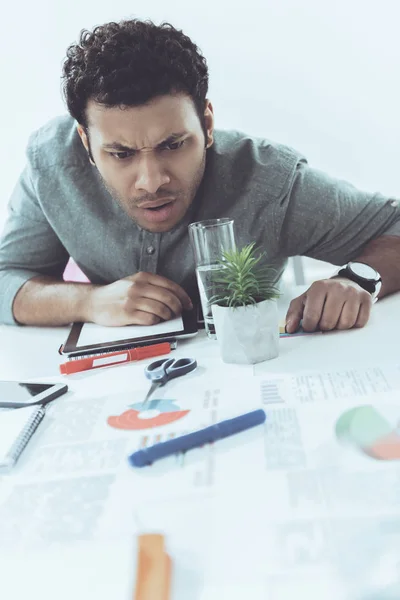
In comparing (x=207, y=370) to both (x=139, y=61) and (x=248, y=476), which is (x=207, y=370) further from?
(x=139, y=61)

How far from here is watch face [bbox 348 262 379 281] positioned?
103 cm

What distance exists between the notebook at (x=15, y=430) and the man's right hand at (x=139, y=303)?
355mm

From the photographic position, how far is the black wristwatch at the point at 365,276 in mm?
1023

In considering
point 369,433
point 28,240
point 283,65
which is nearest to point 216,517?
point 369,433

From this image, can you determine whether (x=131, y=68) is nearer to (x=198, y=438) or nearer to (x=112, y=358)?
(x=112, y=358)

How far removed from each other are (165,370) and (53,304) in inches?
19.4

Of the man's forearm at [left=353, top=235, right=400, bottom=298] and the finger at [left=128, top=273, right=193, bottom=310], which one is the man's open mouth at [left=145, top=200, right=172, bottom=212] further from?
the man's forearm at [left=353, top=235, right=400, bottom=298]

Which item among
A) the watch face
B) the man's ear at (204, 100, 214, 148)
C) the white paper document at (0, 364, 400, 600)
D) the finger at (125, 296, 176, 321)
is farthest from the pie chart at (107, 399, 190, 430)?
the man's ear at (204, 100, 214, 148)

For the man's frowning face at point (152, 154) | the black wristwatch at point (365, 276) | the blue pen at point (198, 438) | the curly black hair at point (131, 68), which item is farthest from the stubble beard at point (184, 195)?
the blue pen at point (198, 438)

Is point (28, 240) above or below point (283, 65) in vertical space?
below

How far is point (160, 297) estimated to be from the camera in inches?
42.6

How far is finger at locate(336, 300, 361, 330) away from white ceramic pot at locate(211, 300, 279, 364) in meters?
0.14

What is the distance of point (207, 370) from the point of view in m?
0.82

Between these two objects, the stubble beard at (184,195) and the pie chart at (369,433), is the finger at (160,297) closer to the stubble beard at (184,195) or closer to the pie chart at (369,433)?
the stubble beard at (184,195)
